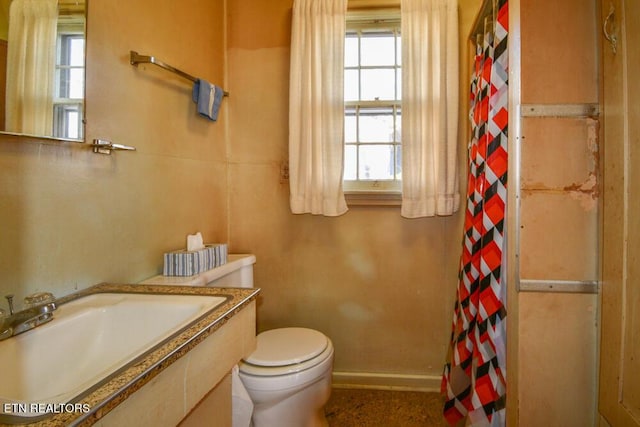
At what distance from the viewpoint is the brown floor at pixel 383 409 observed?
1.59m

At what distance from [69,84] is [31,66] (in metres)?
0.11

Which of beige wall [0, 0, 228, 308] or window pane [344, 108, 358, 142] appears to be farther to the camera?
window pane [344, 108, 358, 142]

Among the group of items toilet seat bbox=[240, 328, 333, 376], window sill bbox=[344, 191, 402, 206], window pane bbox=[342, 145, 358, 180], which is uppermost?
window pane bbox=[342, 145, 358, 180]

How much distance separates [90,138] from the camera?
3.34 ft

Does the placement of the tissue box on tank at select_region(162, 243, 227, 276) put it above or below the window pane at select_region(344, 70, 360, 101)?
below

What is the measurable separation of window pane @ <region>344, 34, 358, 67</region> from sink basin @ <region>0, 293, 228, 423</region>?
1.58 m

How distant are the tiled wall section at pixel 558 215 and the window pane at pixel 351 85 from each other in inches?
38.7

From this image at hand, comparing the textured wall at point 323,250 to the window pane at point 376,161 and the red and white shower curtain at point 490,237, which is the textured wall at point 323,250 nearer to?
the window pane at point 376,161

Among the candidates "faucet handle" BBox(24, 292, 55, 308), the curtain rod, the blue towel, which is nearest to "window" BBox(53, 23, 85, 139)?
"faucet handle" BBox(24, 292, 55, 308)

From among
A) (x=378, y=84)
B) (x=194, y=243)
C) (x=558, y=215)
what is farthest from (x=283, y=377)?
(x=378, y=84)

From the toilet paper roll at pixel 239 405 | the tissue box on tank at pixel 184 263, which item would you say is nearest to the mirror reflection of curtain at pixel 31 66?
the tissue box on tank at pixel 184 263

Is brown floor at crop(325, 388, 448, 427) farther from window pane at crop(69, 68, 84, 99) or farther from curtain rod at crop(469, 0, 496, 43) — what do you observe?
curtain rod at crop(469, 0, 496, 43)

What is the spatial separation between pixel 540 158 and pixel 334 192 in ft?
3.10

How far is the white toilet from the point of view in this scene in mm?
1232
